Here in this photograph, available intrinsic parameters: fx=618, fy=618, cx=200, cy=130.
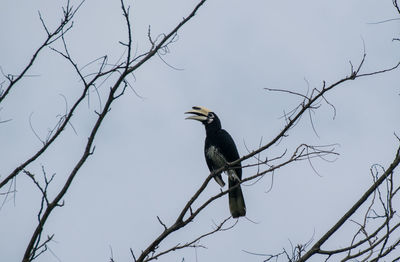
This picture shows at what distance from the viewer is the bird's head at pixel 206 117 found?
747cm

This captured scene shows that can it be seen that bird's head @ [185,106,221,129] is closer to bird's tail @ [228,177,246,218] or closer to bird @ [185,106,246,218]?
bird @ [185,106,246,218]

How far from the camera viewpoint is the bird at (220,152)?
21.8ft

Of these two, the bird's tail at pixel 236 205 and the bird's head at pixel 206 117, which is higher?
the bird's head at pixel 206 117

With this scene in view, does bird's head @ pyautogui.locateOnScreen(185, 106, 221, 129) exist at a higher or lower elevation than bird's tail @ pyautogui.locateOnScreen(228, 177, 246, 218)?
higher

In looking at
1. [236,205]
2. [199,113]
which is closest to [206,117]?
[199,113]

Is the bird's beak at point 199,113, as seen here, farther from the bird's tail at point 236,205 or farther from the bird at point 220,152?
the bird's tail at point 236,205

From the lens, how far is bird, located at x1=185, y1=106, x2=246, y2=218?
6637 mm

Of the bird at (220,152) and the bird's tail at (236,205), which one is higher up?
the bird at (220,152)

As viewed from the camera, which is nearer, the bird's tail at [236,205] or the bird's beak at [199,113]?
the bird's tail at [236,205]

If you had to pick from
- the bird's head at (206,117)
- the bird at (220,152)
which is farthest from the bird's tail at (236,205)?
the bird's head at (206,117)

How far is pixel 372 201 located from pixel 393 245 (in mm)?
357

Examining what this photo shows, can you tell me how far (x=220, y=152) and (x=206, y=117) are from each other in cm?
61

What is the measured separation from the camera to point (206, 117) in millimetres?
7508

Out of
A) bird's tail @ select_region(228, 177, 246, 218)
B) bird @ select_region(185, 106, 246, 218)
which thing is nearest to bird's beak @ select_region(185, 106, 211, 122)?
bird @ select_region(185, 106, 246, 218)
